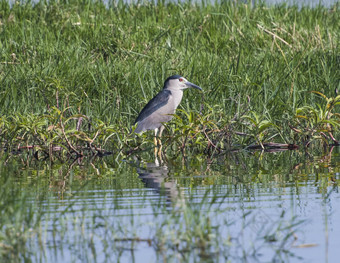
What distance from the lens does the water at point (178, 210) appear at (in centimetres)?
399

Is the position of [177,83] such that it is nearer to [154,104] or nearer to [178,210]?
[154,104]

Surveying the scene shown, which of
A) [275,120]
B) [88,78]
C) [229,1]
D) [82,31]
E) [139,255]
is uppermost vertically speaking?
[229,1]

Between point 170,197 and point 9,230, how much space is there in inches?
56.1

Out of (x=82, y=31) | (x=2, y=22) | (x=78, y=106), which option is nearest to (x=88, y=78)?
(x=78, y=106)

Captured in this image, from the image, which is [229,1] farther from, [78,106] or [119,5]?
[78,106]

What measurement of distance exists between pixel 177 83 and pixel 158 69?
1.06 m

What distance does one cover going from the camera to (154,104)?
8.74m

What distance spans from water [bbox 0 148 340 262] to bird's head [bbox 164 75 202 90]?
1691 mm

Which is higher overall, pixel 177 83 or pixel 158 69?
pixel 158 69

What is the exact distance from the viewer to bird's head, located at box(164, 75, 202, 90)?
9.09 meters

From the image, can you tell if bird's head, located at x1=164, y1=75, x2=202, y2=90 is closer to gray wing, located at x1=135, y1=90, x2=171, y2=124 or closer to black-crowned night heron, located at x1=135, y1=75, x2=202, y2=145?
black-crowned night heron, located at x1=135, y1=75, x2=202, y2=145

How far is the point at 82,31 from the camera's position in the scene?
11.8 meters

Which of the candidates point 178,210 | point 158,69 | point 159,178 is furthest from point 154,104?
point 178,210

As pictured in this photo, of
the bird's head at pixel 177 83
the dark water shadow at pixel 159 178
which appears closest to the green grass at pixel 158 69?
the bird's head at pixel 177 83
